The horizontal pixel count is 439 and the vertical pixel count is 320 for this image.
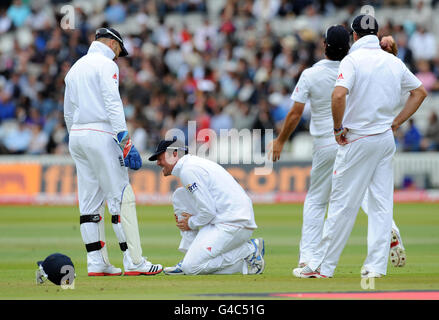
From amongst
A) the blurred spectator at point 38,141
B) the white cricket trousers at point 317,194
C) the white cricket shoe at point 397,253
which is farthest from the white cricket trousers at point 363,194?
the blurred spectator at point 38,141

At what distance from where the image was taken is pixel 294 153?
2352 centimetres

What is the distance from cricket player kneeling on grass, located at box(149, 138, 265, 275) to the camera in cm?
976

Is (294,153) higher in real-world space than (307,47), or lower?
lower

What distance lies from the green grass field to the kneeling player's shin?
0.34 metres

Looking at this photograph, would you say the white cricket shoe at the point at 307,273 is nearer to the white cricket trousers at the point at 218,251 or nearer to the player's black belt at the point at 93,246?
the white cricket trousers at the point at 218,251

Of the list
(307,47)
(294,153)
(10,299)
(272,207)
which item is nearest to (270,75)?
(307,47)

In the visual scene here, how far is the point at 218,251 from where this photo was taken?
32.1 feet

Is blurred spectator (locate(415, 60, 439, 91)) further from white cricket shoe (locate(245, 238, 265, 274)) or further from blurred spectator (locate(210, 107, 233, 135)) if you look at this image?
white cricket shoe (locate(245, 238, 265, 274))

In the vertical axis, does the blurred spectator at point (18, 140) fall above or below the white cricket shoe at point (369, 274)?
below

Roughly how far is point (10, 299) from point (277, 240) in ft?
23.7

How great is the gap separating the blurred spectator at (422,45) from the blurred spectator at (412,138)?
3.00 meters

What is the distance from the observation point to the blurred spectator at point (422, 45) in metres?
25.7
